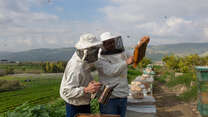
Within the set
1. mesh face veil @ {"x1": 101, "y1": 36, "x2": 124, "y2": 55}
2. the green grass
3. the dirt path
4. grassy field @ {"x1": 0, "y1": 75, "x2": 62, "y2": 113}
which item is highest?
mesh face veil @ {"x1": 101, "y1": 36, "x2": 124, "y2": 55}

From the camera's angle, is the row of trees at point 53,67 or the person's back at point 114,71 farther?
the row of trees at point 53,67

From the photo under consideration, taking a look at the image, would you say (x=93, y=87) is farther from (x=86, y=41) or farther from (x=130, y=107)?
(x=130, y=107)

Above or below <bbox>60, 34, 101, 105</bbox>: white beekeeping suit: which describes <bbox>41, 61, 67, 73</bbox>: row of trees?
below

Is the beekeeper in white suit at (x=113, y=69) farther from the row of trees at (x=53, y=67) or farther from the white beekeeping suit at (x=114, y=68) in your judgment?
the row of trees at (x=53, y=67)

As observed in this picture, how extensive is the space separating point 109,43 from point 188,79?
9655mm

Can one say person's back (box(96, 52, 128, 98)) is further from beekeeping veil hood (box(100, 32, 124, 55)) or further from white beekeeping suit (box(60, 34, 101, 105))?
white beekeeping suit (box(60, 34, 101, 105))

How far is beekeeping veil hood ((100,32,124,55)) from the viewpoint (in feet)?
7.31

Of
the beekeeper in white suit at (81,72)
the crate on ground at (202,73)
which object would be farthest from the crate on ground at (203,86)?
the beekeeper in white suit at (81,72)

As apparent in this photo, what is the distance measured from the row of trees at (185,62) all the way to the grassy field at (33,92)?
9832 millimetres

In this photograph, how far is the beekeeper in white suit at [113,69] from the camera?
7.32 feet

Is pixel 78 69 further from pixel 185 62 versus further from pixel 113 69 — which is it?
pixel 185 62


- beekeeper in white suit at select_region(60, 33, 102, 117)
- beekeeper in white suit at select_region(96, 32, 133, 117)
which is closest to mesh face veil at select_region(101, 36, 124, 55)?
beekeeper in white suit at select_region(96, 32, 133, 117)

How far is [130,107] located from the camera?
142 inches

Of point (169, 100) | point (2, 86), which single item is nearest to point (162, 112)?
point (169, 100)
